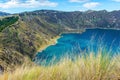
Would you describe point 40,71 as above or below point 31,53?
above

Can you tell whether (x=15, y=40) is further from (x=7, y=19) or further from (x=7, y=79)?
(x=7, y=79)

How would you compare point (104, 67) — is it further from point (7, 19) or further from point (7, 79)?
point (7, 19)

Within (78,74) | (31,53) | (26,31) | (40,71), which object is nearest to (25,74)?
(40,71)

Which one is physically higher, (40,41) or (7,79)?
(7,79)

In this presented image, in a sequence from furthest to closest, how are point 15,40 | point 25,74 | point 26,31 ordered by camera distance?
point 26,31 → point 15,40 → point 25,74

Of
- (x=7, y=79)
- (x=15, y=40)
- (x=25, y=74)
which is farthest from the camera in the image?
(x=15, y=40)

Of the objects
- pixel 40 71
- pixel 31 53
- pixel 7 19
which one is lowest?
pixel 31 53

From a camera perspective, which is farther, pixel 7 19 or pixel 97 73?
pixel 7 19

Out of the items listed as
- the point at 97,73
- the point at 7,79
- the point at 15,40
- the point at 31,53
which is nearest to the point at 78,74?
the point at 97,73

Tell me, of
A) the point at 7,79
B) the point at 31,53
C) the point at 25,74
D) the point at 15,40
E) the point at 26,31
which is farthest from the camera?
the point at 26,31
